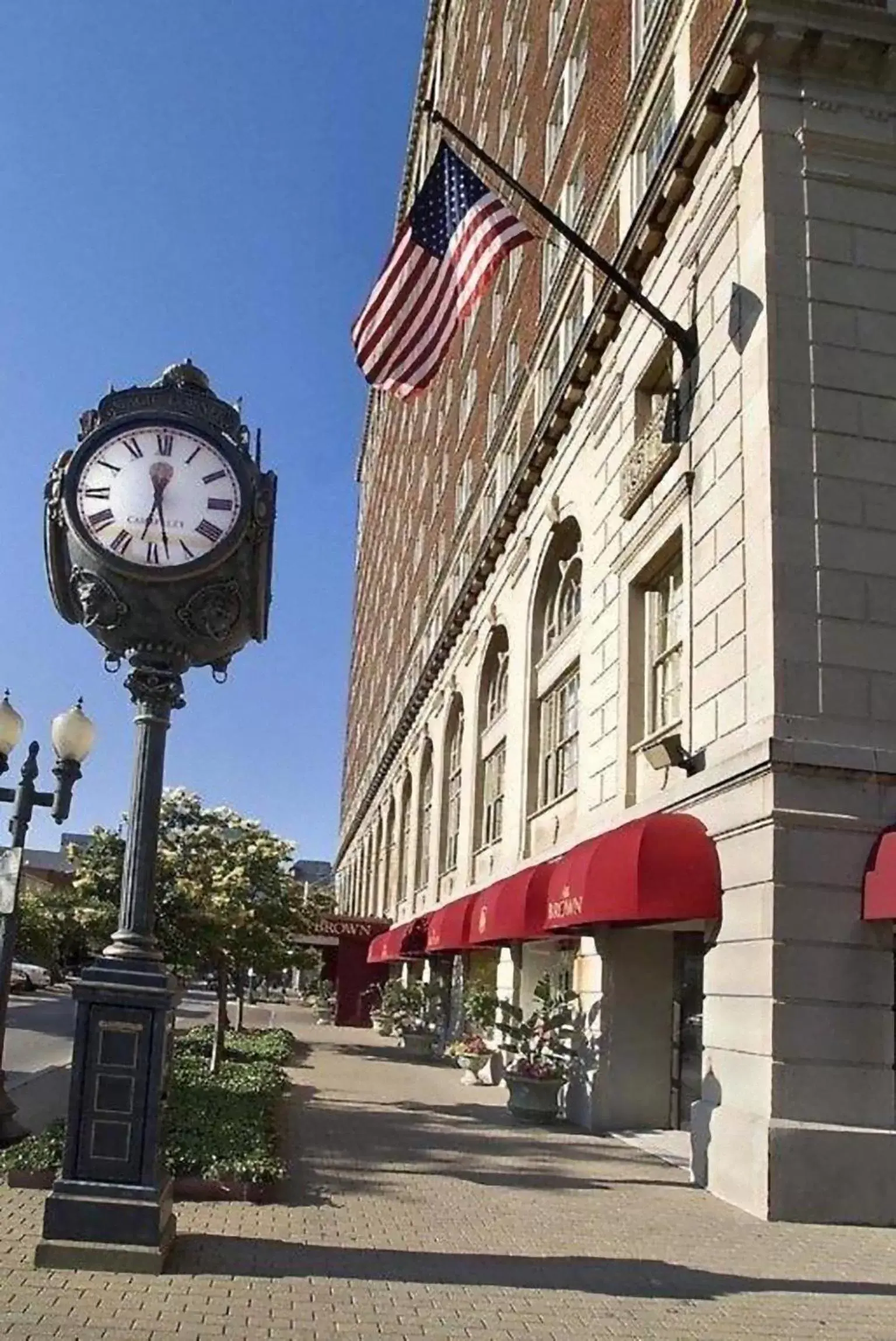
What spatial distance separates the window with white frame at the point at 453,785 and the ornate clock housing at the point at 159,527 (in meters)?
25.1

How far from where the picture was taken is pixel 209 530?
819 centimetres

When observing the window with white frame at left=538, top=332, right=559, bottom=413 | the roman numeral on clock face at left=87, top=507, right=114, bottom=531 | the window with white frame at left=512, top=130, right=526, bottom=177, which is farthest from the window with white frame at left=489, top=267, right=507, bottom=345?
the roman numeral on clock face at left=87, top=507, right=114, bottom=531

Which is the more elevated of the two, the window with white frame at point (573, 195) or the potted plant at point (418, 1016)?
the window with white frame at point (573, 195)

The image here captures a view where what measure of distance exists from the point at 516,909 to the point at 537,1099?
7.99ft

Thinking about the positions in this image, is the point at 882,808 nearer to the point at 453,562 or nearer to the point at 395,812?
the point at 453,562

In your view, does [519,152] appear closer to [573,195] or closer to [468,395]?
[468,395]

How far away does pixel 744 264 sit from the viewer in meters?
12.9

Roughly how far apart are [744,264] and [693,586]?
11.1 feet

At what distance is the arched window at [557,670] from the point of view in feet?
67.6

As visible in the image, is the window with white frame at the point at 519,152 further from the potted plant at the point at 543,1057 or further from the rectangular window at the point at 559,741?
the potted plant at the point at 543,1057

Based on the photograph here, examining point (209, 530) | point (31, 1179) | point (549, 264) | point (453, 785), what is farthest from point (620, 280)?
point (453, 785)

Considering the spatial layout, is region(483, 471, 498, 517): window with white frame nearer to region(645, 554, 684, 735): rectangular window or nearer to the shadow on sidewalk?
region(645, 554, 684, 735): rectangular window

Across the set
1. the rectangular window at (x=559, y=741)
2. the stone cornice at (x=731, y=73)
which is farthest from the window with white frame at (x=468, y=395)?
the stone cornice at (x=731, y=73)

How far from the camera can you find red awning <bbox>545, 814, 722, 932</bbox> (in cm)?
1174
